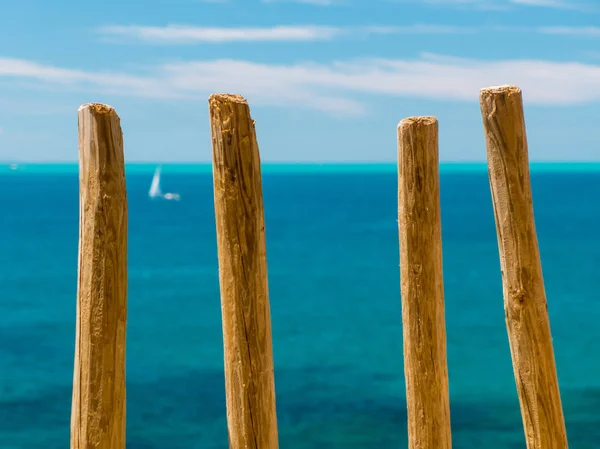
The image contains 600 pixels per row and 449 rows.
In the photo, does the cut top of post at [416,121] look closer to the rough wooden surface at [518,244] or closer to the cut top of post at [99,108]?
the rough wooden surface at [518,244]

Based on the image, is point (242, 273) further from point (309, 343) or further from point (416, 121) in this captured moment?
point (309, 343)

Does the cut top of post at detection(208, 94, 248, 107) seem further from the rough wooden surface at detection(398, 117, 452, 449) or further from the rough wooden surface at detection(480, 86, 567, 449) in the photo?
the rough wooden surface at detection(480, 86, 567, 449)

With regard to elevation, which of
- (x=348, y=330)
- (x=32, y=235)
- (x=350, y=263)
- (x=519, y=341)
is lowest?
(x=519, y=341)

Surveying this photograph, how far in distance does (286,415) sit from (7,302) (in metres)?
21.3

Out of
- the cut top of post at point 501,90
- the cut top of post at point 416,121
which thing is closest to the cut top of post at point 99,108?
the cut top of post at point 416,121

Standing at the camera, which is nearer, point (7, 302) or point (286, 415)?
point (286, 415)

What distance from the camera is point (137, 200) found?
12756 cm

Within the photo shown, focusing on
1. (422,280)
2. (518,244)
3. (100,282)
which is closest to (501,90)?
(518,244)

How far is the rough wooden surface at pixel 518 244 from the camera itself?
4.77 metres

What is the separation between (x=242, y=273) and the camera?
14.1ft

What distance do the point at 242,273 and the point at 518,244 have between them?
1514 millimetres

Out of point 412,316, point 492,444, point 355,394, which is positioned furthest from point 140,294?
point 412,316

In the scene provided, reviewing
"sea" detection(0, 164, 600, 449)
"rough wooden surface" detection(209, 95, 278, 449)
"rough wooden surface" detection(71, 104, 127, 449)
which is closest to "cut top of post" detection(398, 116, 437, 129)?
"rough wooden surface" detection(209, 95, 278, 449)

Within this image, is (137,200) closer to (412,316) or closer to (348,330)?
(348,330)
